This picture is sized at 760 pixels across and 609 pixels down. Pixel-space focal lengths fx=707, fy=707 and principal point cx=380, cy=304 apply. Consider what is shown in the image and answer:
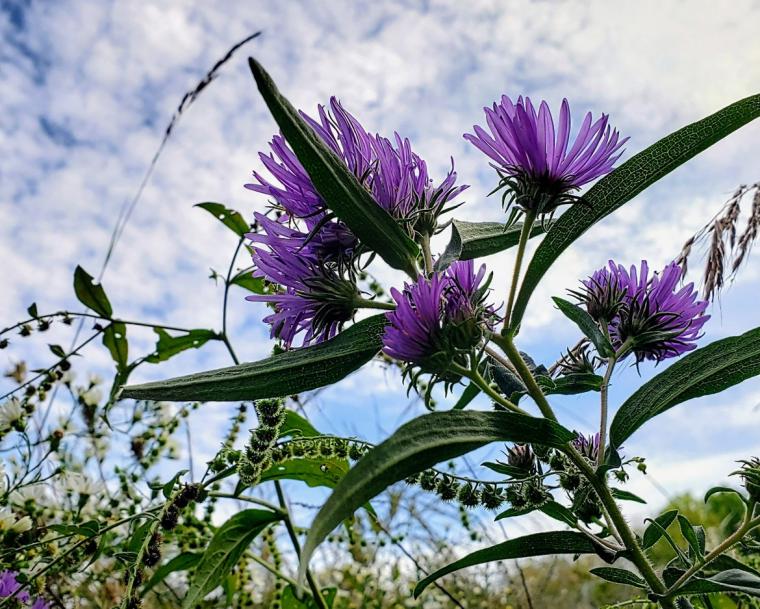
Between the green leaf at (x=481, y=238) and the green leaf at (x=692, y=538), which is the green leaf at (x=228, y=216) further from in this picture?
the green leaf at (x=692, y=538)

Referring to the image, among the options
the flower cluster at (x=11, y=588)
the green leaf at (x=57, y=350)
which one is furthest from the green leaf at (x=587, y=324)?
the green leaf at (x=57, y=350)

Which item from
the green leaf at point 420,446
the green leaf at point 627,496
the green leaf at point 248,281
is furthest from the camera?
the green leaf at point 248,281

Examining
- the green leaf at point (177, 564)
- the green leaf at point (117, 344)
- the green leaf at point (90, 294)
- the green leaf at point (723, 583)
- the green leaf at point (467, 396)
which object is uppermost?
the green leaf at point (90, 294)

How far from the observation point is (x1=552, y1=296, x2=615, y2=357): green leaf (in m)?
0.92

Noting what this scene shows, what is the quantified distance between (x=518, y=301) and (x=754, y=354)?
0.30 meters

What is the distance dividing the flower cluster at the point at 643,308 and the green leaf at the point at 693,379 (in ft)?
0.22

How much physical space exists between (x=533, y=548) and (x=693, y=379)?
0.31m

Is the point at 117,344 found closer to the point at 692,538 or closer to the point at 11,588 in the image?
the point at 11,588

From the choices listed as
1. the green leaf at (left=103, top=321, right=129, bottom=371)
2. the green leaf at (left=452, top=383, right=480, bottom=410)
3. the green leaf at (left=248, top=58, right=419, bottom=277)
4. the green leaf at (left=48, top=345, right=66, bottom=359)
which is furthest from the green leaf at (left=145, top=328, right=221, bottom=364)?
the green leaf at (left=248, top=58, right=419, bottom=277)

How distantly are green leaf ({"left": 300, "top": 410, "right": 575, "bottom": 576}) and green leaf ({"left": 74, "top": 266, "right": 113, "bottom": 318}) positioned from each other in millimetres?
1273

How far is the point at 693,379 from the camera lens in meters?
0.90

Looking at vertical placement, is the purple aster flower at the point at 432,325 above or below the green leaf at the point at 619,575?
above

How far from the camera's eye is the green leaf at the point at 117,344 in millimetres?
1764

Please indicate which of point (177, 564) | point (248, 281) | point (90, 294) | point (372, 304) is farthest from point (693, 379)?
point (90, 294)
